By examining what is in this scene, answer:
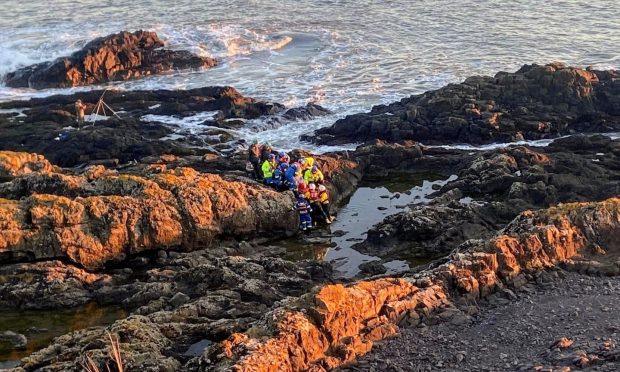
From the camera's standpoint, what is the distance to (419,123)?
2836 cm

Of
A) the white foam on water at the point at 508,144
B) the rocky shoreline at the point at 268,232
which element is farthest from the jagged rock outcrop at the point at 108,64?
the white foam on water at the point at 508,144

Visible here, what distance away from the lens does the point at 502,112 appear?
29.0 metres

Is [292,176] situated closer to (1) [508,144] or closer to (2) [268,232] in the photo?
(2) [268,232]

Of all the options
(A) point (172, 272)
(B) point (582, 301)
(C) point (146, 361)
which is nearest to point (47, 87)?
(A) point (172, 272)

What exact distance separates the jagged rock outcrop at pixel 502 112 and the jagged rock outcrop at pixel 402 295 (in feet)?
40.1

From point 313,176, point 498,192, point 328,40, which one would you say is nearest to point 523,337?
point 313,176

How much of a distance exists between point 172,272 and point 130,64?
28.4m

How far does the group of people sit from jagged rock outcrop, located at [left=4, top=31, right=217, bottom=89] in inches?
853

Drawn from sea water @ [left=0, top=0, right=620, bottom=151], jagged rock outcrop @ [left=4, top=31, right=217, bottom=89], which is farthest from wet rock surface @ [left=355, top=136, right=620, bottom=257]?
jagged rock outcrop @ [left=4, top=31, right=217, bottom=89]

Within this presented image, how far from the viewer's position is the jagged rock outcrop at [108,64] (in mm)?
40656

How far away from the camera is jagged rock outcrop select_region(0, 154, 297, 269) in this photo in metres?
17.9

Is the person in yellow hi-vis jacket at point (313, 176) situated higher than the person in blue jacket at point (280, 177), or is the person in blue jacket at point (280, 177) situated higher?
the person in yellow hi-vis jacket at point (313, 176)

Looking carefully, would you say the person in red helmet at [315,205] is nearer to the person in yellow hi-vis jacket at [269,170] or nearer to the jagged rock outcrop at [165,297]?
the person in yellow hi-vis jacket at [269,170]

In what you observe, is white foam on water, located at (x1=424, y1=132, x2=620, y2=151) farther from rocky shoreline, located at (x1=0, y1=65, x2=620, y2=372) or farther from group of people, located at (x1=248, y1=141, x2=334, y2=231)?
group of people, located at (x1=248, y1=141, x2=334, y2=231)
